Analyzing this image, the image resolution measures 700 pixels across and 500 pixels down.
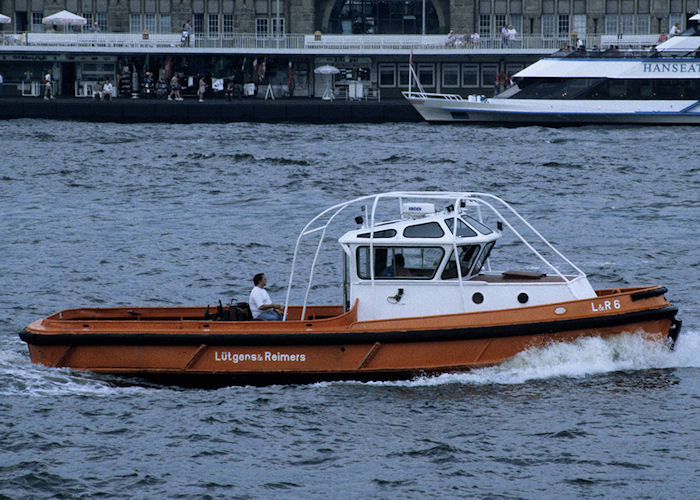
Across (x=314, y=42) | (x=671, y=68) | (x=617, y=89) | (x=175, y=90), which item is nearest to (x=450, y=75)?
(x=314, y=42)

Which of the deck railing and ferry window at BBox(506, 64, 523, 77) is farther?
ferry window at BBox(506, 64, 523, 77)

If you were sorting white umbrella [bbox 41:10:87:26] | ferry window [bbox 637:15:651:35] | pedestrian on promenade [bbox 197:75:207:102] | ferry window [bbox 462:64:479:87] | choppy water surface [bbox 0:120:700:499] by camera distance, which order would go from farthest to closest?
ferry window [bbox 637:15:651:35]
ferry window [bbox 462:64:479:87]
white umbrella [bbox 41:10:87:26]
pedestrian on promenade [bbox 197:75:207:102]
choppy water surface [bbox 0:120:700:499]

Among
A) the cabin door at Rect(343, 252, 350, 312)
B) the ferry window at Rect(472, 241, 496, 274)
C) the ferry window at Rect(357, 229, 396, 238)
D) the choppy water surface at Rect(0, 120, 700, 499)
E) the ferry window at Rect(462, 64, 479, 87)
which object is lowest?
the choppy water surface at Rect(0, 120, 700, 499)

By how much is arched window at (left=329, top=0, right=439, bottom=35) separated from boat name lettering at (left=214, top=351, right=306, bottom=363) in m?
66.9

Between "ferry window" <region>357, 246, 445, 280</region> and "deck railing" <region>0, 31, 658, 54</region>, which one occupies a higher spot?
"deck railing" <region>0, 31, 658, 54</region>

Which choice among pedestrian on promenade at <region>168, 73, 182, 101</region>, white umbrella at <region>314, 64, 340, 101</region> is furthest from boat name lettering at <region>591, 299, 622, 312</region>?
pedestrian on promenade at <region>168, 73, 182, 101</region>

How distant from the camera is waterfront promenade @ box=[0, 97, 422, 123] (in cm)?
6844

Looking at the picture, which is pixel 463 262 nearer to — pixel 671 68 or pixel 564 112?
pixel 564 112

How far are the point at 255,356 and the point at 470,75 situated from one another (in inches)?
2465

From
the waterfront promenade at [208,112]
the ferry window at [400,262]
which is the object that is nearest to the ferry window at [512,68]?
the waterfront promenade at [208,112]

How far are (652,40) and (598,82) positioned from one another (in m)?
14.1

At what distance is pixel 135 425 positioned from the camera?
704 inches

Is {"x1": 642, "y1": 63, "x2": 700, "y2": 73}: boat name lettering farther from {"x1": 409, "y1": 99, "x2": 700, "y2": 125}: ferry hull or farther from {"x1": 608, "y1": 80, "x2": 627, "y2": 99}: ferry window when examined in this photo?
{"x1": 409, "y1": 99, "x2": 700, "y2": 125}: ferry hull

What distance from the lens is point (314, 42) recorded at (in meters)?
78.1
